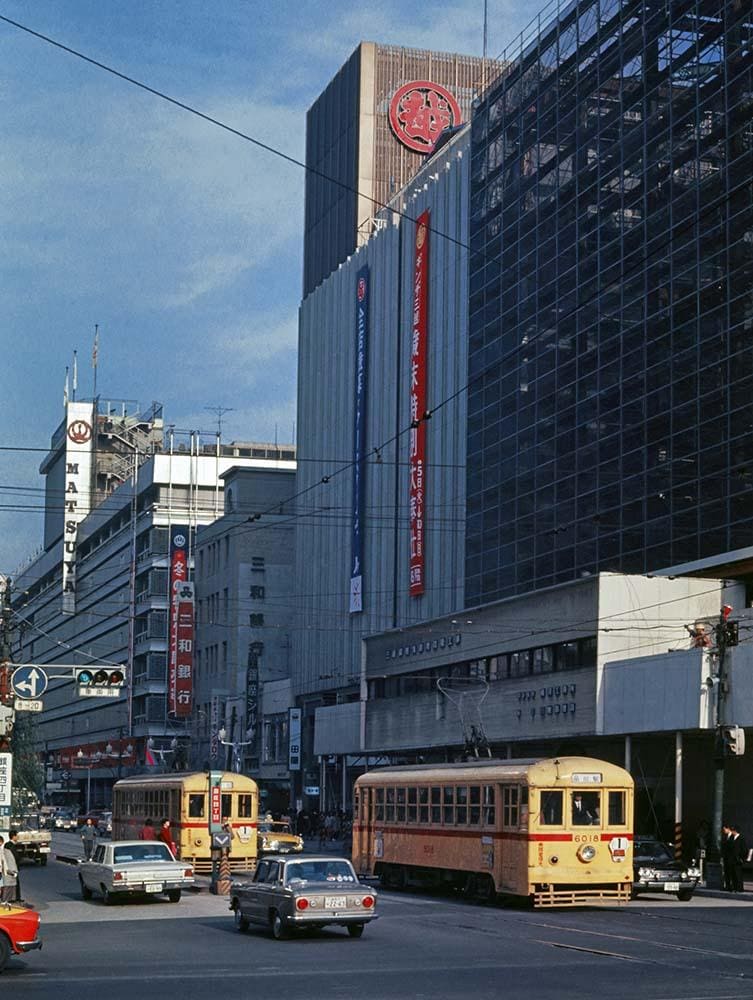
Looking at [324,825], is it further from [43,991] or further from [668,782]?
[43,991]

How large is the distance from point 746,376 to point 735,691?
42.0 ft

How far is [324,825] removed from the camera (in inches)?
3342

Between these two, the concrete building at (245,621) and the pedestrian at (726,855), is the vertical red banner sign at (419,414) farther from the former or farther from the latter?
the pedestrian at (726,855)

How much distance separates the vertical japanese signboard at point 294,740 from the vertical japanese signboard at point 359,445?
11.3m

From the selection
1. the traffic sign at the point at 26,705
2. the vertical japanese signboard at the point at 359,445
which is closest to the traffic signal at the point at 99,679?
the traffic sign at the point at 26,705

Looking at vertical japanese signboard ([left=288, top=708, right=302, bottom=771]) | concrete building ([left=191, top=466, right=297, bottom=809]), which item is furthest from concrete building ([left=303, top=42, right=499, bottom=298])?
vertical japanese signboard ([left=288, top=708, right=302, bottom=771])

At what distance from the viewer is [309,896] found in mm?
25672

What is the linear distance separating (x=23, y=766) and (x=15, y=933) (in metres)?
63.1

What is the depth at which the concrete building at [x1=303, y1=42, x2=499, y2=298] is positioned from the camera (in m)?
110

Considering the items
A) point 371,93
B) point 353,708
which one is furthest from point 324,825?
point 371,93

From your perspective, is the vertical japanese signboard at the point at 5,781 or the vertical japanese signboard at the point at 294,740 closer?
the vertical japanese signboard at the point at 5,781

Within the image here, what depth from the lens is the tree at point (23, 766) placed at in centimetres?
7762

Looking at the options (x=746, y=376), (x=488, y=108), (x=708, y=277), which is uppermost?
(x=488, y=108)

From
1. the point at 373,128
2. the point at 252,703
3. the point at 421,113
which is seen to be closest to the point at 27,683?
the point at 252,703
